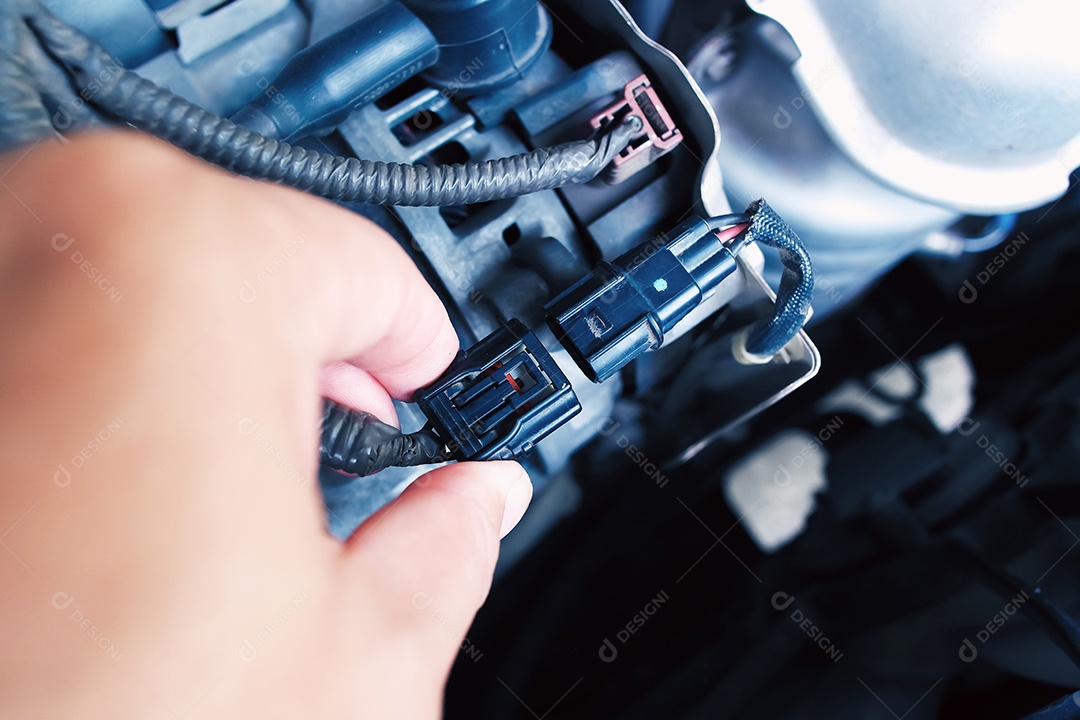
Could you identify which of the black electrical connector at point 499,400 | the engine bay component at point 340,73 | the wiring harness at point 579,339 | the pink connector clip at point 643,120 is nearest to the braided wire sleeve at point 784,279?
the wiring harness at point 579,339

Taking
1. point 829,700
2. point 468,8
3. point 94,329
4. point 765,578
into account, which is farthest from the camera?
point 765,578

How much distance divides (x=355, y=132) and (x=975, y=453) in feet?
2.86

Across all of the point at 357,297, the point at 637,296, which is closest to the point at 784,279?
the point at 637,296

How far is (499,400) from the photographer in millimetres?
597

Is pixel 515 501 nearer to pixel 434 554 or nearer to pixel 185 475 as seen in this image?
pixel 434 554

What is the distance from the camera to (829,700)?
0.74 m

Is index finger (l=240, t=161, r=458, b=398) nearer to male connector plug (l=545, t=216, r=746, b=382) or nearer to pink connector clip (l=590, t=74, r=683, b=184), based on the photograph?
male connector plug (l=545, t=216, r=746, b=382)

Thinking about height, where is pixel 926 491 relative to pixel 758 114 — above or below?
below

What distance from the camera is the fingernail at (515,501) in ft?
1.90

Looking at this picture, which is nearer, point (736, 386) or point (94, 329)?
point (94, 329)

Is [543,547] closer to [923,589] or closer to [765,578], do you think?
[765,578]

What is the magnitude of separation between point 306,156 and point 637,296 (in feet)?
1.01

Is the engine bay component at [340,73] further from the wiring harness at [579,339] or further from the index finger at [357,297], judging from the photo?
the wiring harness at [579,339]

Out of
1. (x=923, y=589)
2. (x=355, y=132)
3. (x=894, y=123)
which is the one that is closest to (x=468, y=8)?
(x=355, y=132)
